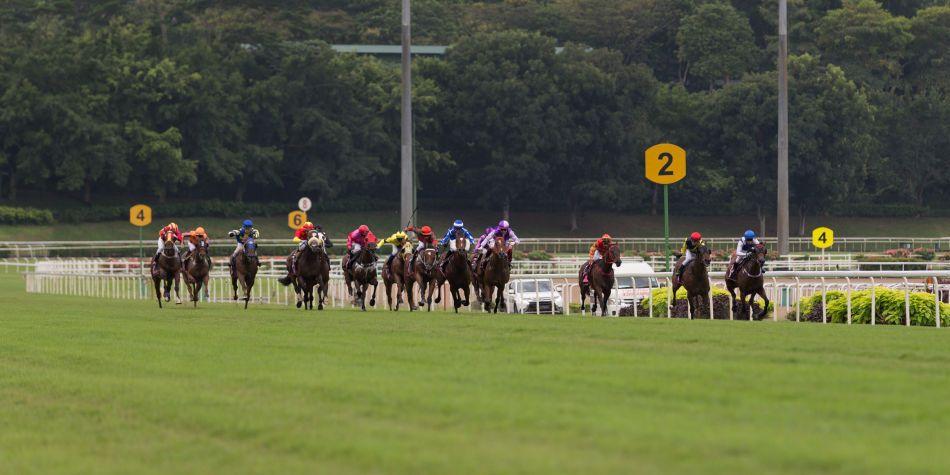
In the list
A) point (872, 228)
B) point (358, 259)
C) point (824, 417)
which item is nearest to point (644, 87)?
point (872, 228)

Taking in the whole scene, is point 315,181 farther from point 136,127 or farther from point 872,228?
point 872,228

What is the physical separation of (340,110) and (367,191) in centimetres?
587

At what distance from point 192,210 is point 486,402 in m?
63.6

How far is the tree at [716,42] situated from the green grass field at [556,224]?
8609mm

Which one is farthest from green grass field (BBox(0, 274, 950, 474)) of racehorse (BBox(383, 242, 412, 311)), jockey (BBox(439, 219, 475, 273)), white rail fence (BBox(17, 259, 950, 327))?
white rail fence (BBox(17, 259, 950, 327))

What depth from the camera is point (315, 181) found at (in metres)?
76.1

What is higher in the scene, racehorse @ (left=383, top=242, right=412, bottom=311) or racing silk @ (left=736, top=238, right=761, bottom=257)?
racing silk @ (left=736, top=238, right=761, bottom=257)

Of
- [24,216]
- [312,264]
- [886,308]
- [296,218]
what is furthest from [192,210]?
[886,308]

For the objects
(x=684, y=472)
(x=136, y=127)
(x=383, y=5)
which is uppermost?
(x=383, y=5)

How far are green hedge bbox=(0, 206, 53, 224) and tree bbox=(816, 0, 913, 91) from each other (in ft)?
138

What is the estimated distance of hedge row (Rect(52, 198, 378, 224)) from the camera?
70438mm

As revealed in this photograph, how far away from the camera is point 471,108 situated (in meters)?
80.9

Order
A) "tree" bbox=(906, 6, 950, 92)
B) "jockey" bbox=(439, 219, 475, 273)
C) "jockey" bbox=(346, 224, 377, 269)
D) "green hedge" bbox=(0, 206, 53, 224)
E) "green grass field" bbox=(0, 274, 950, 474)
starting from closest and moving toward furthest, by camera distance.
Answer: "green grass field" bbox=(0, 274, 950, 474), "jockey" bbox=(439, 219, 475, 273), "jockey" bbox=(346, 224, 377, 269), "green hedge" bbox=(0, 206, 53, 224), "tree" bbox=(906, 6, 950, 92)

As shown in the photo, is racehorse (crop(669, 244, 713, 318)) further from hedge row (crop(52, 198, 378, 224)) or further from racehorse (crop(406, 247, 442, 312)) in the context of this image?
hedge row (crop(52, 198, 378, 224))
